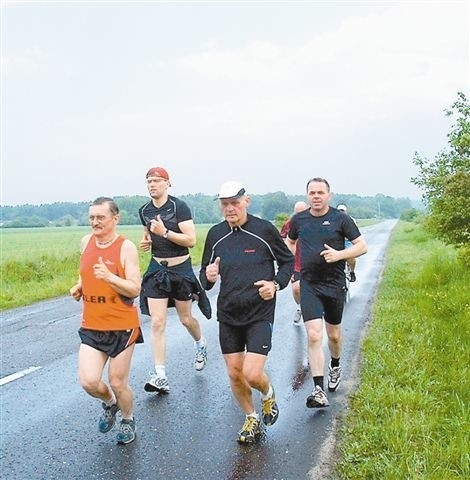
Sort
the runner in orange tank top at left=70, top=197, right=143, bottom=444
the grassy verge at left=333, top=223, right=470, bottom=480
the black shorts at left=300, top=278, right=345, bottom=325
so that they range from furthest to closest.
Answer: the black shorts at left=300, top=278, right=345, bottom=325 < the runner in orange tank top at left=70, top=197, right=143, bottom=444 < the grassy verge at left=333, top=223, right=470, bottom=480

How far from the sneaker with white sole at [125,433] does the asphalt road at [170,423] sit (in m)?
0.06

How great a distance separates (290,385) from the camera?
637 centimetres

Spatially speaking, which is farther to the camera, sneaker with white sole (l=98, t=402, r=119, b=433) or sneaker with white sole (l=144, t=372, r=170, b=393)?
sneaker with white sole (l=144, t=372, r=170, b=393)

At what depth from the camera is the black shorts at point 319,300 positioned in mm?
5707

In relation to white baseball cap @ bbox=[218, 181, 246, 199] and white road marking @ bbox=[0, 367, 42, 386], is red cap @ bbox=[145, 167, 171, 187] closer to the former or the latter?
white baseball cap @ bbox=[218, 181, 246, 199]

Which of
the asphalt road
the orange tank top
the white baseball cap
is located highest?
the white baseball cap

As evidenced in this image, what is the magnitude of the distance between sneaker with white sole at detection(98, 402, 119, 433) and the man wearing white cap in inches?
41.7

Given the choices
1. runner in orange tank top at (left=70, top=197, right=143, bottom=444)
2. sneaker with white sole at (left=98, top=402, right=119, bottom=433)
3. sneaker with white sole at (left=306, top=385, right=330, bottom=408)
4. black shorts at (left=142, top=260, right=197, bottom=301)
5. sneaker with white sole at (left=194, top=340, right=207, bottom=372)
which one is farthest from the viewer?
sneaker with white sole at (left=194, top=340, right=207, bottom=372)

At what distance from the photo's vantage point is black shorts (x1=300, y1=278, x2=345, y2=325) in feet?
18.7

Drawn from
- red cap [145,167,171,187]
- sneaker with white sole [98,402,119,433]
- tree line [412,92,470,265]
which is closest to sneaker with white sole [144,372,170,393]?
sneaker with white sole [98,402,119,433]

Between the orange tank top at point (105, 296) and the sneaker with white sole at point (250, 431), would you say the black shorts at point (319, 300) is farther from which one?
the orange tank top at point (105, 296)

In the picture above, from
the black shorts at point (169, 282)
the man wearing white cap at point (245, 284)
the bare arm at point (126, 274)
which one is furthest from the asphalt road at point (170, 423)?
the bare arm at point (126, 274)

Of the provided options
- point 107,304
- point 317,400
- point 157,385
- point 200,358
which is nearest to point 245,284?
point 107,304

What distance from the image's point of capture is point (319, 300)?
5.76 metres
